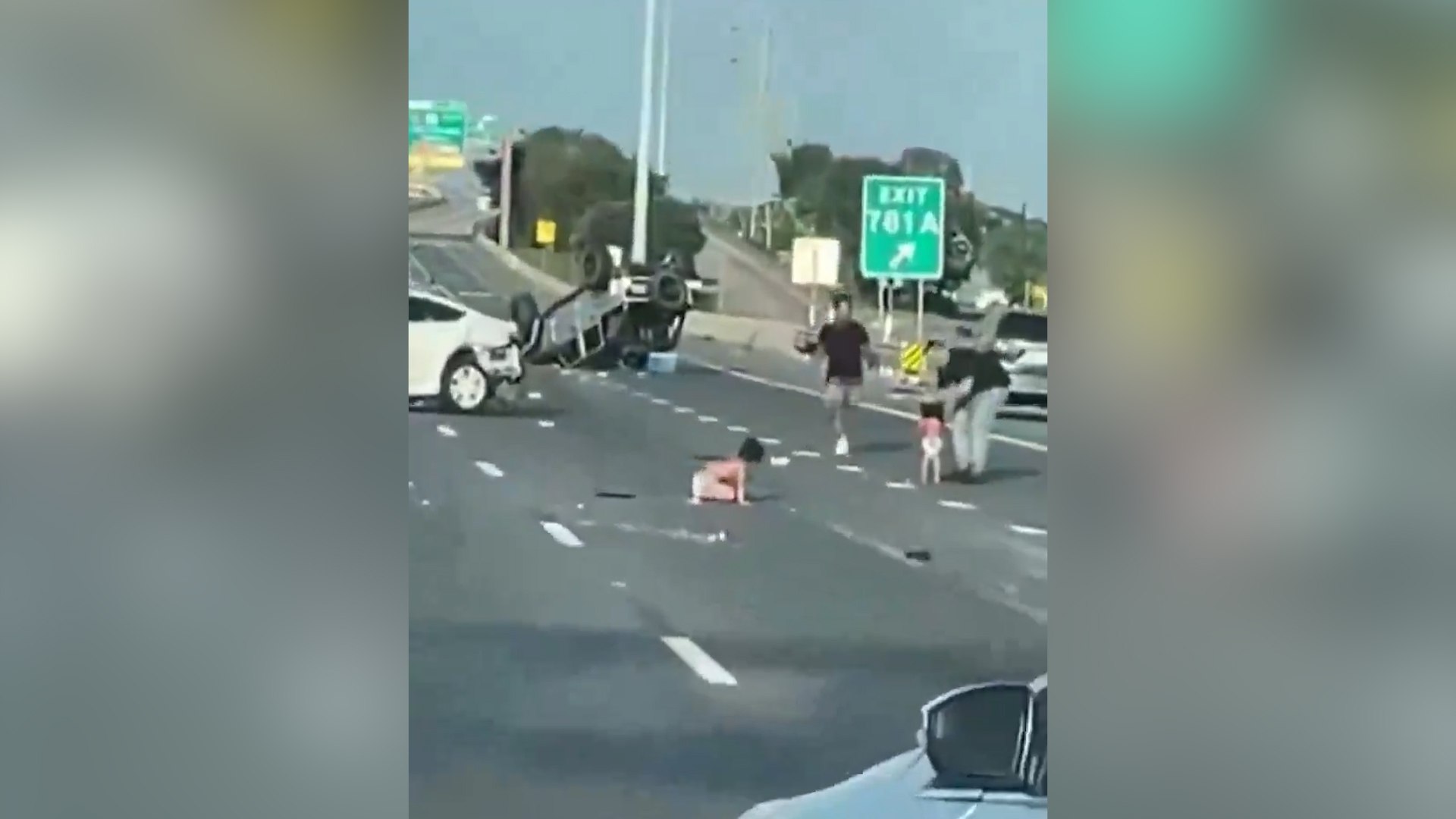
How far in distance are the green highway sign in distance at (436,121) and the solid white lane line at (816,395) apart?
0.61 m

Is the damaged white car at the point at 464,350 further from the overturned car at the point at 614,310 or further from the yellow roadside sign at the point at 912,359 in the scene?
the yellow roadside sign at the point at 912,359

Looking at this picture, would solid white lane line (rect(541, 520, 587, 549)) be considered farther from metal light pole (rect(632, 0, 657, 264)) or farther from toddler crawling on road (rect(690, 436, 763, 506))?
metal light pole (rect(632, 0, 657, 264))

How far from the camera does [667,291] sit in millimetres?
2508

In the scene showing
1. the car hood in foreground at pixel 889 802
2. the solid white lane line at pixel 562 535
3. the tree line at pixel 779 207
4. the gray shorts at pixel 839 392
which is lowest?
the car hood in foreground at pixel 889 802

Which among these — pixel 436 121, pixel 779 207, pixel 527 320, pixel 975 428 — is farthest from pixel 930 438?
pixel 436 121

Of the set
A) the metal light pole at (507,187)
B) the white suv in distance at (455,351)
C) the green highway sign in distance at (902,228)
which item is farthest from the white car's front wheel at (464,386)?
the green highway sign in distance at (902,228)

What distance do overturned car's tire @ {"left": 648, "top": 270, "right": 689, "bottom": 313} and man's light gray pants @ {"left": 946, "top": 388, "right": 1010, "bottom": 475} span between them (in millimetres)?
570

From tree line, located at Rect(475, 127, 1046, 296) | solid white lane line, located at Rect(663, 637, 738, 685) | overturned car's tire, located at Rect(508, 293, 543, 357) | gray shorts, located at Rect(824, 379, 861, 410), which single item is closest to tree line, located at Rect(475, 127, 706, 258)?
tree line, located at Rect(475, 127, 1046, 296)

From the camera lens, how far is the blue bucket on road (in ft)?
8.32

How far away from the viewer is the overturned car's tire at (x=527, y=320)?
2.48 meters
